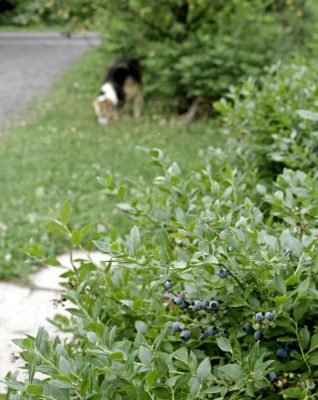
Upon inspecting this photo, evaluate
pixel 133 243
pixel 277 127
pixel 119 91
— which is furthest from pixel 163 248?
pixel 119 91

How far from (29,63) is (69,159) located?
26.9 ft

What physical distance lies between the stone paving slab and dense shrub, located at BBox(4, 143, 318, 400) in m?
1.52

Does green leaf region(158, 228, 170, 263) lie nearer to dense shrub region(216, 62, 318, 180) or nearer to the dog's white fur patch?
dense shrub region(216, 62, 318, 180)

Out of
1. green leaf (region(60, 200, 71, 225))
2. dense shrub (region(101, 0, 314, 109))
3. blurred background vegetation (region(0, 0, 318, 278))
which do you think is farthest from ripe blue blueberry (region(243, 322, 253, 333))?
dense shrub (region(101, 0, 314, 109))

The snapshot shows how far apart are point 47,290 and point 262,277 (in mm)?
2627

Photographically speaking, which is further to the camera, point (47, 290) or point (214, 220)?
point (47, 290)

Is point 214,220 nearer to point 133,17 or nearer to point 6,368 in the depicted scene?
point 6,368

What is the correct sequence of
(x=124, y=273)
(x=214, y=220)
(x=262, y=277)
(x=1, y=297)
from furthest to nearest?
(x=1, y=297)
(x=124, y=273)
(x=214, y=220)
(x=262, y=277)

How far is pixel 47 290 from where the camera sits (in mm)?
3971

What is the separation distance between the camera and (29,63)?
1413 centimetres

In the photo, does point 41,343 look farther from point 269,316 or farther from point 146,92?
point 146,92

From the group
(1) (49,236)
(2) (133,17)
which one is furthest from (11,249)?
(2) (133,17)

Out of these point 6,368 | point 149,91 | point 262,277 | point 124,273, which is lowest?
point 149,91

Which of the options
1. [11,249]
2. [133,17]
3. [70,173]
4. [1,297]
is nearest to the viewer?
[1,297]
